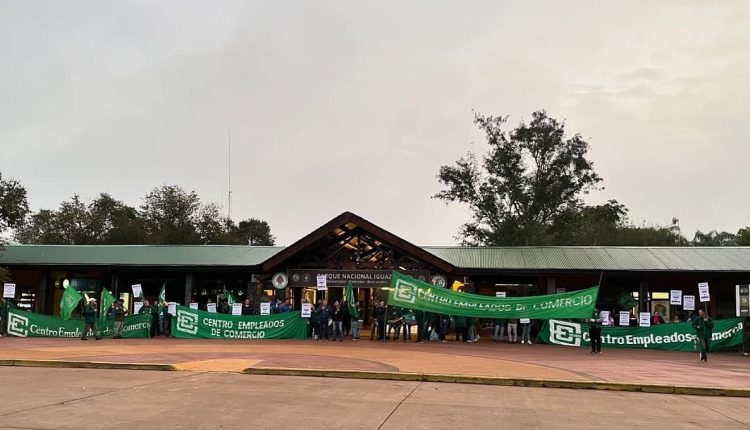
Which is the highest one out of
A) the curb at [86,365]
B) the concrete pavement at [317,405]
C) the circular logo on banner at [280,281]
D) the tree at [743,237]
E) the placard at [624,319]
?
the tree at [743,237]

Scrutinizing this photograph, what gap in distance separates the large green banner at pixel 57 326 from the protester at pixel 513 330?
554 inches

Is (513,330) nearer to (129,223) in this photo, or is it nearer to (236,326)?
(236,326)

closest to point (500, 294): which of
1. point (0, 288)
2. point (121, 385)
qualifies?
point (121, 385)

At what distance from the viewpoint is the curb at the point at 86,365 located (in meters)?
14.6

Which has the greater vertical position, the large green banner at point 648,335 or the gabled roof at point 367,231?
the gabled roof at point 367,231

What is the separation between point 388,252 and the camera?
1053 inches

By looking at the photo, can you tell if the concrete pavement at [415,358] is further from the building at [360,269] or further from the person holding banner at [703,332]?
the building at [360,269]

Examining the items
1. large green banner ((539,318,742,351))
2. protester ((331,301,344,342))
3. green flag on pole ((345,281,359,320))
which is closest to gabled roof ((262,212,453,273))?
green flag on pole ((345,281,359,320))

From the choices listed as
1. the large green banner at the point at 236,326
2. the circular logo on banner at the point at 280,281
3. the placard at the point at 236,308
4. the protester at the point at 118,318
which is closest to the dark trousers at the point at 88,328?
the protester at the point at 118,318

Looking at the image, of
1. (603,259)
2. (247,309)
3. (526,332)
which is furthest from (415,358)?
(603,259)

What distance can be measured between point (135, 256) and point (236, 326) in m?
9.51

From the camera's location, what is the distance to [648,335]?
2322cm

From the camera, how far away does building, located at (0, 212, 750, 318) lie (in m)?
26.1

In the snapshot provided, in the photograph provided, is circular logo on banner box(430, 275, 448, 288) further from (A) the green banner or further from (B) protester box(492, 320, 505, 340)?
(B) protester box(492, 320, 505, 340)
